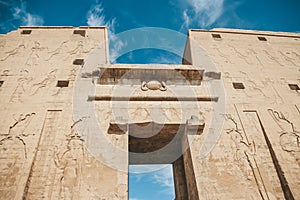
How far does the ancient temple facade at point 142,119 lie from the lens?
6805 mm

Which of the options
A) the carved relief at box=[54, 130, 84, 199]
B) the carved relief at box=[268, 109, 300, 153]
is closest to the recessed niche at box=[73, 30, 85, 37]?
the carved relief at box=[54, 130, 84, 199]

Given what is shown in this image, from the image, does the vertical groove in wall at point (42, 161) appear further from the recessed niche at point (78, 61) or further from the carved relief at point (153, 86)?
the carved relief at point (153, 86)

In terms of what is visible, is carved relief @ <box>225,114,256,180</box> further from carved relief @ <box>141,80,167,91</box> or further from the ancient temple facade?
carved relief @ <box>141,80,167,91</box>

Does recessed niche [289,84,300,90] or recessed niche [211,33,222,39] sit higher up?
recessed niche [211,33,222,39]

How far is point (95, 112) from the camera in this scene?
8.39 meters

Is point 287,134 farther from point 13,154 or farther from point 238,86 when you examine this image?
point 13,154

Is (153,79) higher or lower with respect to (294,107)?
higher

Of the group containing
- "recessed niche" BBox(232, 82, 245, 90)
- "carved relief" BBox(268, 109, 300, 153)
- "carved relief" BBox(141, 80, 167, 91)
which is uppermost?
"recessed niche" BBox(232, 82, 245, 90)

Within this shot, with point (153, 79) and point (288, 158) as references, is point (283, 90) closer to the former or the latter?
point (288, 158)

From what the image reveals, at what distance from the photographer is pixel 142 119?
27.0 ft

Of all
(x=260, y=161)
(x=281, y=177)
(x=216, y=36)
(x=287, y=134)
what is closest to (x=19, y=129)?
(x=260, y=161)

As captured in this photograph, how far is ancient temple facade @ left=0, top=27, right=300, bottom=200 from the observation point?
6.80 m

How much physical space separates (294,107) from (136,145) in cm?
678

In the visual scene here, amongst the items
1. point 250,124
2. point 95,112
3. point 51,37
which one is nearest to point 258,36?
point 250,124
